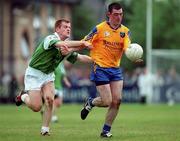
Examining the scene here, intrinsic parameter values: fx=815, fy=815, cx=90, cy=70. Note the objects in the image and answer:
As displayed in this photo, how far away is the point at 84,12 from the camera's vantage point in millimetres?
101000

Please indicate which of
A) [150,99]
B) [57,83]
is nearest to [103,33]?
[57,83]

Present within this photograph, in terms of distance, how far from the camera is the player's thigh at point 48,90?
60.5ft

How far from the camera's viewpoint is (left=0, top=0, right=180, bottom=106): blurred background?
5188 centimetres

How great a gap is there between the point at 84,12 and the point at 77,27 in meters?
2.13

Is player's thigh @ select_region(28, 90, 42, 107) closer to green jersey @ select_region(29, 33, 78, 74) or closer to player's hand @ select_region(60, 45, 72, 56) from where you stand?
green jersey @ select_region(29, 33, 78, 74)

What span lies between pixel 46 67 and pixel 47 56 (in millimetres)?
311

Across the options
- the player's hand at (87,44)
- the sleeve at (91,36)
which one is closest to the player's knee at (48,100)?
the sleeve at (91,36)

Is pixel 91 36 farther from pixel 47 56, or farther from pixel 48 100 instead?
pixel 48 100

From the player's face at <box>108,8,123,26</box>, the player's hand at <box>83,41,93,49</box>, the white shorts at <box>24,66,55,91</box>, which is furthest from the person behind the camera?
the white shorts at <box>24,66,55,91</box>

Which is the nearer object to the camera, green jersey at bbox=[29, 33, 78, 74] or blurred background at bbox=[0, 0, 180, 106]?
green jersey at bbox=[29, 33, 78, 74]

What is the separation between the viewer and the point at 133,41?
258ft

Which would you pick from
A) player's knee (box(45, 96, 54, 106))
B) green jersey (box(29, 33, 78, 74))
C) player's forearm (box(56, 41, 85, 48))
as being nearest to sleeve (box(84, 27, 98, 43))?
green jersey (box(29, 33, 78, 74))

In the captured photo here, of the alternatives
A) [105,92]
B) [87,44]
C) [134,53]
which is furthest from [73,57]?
[134,53]

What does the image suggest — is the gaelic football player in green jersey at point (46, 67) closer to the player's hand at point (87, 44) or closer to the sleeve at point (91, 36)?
the sleeve at point (91, 36)
